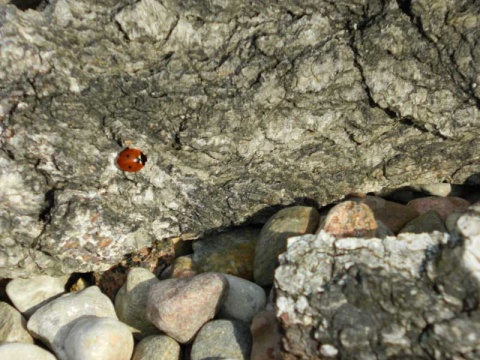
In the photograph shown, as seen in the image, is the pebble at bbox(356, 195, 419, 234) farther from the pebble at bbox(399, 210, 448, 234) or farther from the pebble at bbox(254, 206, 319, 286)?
the pebble at bbox(254, 206, 319, 286)

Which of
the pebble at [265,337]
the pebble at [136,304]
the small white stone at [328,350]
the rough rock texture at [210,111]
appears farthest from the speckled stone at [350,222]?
the pebble at [136,304]

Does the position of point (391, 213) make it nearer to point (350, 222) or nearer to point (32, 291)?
point (350, 222)

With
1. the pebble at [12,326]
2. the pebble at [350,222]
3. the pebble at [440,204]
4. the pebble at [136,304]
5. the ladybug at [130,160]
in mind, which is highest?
the pebble at [440,204]

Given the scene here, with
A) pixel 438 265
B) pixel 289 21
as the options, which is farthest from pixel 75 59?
pixel 438 265

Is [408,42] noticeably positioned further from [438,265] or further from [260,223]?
[260,223]

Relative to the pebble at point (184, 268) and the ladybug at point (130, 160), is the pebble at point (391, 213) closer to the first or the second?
the pebble at point (184, 268)

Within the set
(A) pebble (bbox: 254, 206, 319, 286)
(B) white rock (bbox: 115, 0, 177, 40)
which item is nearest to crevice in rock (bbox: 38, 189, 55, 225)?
(B) white rock (bbox: 115, 0, 177, 40)

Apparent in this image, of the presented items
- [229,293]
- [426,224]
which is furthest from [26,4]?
[426,224]
